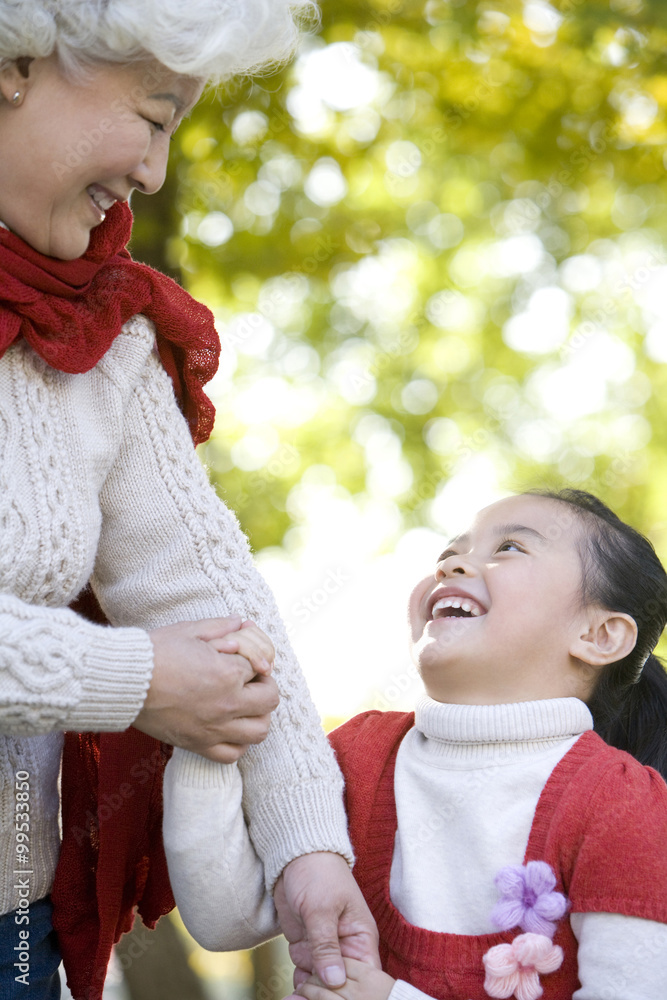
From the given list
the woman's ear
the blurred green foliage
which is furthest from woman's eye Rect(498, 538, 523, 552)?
the blurred green foliage

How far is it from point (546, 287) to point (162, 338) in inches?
189

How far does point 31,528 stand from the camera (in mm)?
1449

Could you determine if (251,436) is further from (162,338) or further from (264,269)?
(162,338)

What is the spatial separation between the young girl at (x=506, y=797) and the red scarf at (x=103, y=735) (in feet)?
0.55

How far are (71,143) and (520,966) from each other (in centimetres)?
148

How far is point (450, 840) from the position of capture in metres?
1.67

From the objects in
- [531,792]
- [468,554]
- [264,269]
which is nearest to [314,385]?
[264,269]

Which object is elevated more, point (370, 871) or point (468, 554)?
point (468, 554)

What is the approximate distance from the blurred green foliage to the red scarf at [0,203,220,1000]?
2.21m

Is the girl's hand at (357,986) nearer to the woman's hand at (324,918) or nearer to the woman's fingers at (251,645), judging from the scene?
the woman's hand at (324,918)

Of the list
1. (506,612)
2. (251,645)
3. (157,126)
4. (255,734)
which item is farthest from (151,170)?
(506,612)

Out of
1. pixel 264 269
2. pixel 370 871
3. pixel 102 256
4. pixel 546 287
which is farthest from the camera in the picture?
pixel 546 287

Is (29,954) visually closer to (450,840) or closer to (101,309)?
(450,840)

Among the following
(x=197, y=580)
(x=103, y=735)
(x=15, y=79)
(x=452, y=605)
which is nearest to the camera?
(x=15, y=79)
